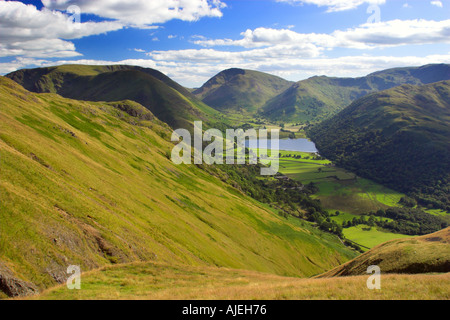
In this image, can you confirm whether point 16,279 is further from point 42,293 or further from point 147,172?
point 147,172

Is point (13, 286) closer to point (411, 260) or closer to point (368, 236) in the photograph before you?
point (411, 260)

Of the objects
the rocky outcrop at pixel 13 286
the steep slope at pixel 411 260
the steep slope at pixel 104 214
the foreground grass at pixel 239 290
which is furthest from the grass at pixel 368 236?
the rocky outcrop at pixel 13 286

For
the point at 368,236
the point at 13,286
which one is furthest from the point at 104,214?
the point at 368,236

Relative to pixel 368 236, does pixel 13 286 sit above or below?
above

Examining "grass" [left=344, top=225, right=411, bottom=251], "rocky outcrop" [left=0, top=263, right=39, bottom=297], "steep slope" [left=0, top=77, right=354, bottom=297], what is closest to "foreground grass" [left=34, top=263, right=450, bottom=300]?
"rocky outcrop" [left=0, top=263, right=39, bottom=297]

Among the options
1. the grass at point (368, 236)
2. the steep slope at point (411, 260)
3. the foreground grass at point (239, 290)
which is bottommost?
the grass at point (368, 236)

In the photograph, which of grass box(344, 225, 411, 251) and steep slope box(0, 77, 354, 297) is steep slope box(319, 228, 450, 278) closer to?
steep slope box(0, 77, 354, 297)

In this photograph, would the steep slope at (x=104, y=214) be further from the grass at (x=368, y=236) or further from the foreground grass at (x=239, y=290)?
the grass at (x=368, y=236)
